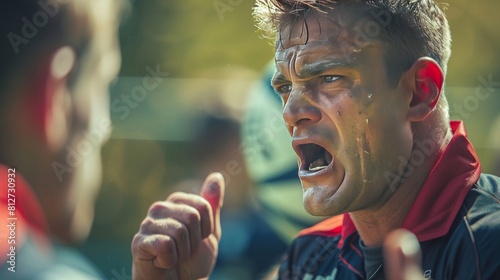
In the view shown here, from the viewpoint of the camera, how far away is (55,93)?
2.60m

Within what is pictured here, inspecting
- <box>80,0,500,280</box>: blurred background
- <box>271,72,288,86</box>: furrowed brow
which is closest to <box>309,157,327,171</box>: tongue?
<box>271,72,288,86</box>: furrowed brow

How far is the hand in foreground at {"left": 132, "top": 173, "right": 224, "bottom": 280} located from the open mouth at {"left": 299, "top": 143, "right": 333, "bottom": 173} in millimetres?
325

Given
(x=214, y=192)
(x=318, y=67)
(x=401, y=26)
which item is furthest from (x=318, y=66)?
(x=214, y=192)

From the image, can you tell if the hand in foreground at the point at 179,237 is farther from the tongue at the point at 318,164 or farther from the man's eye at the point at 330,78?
the man's eye at the point at 330,78

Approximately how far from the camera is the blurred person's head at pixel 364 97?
2.06m

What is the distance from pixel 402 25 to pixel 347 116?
0.30 m

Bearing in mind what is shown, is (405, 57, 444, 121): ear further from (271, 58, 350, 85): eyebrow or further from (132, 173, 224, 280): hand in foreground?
(132, 173, 224, 280): hand in foreground

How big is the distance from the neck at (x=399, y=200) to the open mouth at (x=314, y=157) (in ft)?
0.56

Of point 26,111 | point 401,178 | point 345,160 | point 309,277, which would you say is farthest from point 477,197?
point 26,111

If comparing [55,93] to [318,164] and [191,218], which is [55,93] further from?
[318,164]

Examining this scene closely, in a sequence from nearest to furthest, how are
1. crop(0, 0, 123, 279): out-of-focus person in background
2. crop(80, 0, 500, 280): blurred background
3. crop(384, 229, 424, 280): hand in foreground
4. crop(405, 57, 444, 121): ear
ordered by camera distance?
crop(384, 229, 424, 280): hand in foreground < crop(405, 57, 444, 121): ear < crop(0, 0, 123, 279): out-of-focus person in background < crop(80, 0, 500, 280): blurred background

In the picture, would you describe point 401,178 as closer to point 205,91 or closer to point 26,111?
point 26,111

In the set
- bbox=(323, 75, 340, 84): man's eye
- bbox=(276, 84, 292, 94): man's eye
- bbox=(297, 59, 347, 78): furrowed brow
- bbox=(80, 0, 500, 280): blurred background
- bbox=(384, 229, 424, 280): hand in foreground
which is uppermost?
bbox=(384, 229, 424, 280): hand in foreground

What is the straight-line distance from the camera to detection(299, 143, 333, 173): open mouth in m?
2.18
